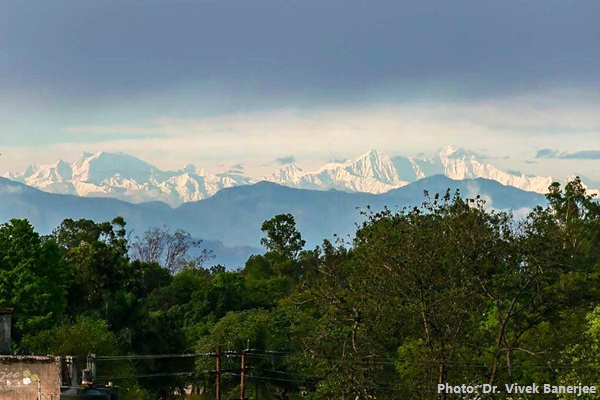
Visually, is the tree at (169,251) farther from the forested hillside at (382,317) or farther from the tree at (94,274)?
the forested hillside at (382,317)

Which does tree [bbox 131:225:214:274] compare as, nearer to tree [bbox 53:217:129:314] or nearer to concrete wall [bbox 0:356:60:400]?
tree [bbox 53:217:129:314]

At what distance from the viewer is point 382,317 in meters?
45.7

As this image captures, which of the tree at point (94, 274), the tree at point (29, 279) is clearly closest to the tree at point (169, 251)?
the tree at point (94, 274)

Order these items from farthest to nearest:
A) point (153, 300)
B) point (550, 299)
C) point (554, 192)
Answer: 1. point (554, 192)
2. point (153, 300)
3. point (550, 299)

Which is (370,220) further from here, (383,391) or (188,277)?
(188,277)

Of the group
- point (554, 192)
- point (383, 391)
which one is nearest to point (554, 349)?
point (383, 391)

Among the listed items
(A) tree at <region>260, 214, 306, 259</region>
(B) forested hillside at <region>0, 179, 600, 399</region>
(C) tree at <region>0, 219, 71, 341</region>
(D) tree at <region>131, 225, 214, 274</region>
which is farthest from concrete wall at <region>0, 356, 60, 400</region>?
(D) tree at <region>131, 225, 214, 274</region>

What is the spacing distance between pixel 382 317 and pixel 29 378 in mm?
17248

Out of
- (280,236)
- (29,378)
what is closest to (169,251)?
(280,236)

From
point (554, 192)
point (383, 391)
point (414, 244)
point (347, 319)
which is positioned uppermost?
point (554, 192)

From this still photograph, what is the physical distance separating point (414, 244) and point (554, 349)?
8193 mm

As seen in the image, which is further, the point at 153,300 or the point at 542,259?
the point at 153,300

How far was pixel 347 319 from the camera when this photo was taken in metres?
45.2

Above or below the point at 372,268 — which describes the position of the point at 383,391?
below
